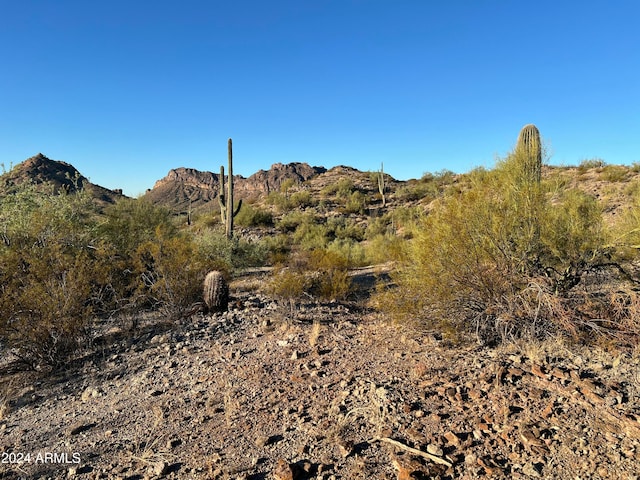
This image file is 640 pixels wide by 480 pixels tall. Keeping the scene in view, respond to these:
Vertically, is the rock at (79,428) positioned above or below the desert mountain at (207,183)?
below

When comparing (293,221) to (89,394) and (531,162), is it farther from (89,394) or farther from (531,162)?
(89,394)

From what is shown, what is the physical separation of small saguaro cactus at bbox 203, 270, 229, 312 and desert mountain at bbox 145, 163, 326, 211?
52.1m

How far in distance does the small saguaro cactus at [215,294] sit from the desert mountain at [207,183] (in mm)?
52136

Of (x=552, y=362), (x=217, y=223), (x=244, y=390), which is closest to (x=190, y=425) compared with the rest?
(x=244, y=390)

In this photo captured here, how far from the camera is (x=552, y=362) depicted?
4289 mm

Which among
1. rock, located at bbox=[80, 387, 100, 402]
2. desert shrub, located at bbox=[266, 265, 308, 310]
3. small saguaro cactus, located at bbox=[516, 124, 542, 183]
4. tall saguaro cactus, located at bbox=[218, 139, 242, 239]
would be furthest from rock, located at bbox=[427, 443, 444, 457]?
tall saguaro cactus, located at bbox=[218, 139, 242, 239]

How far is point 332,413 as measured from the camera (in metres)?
3.73

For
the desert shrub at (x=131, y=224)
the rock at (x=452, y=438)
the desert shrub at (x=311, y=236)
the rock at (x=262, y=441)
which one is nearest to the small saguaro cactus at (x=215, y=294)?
the desert shrub at (x=131, y=224)

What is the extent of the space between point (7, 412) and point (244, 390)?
286 cm

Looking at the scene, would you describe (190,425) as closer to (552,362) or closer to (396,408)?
(396,408)

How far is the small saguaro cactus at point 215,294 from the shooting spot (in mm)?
7645

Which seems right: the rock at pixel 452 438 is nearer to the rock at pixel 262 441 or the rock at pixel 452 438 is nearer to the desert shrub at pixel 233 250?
the rock at pixel 262 441

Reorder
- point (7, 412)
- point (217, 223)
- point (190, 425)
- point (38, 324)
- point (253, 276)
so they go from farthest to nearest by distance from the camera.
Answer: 1. point (217, 223)
2. point (253, 276)
3. point (38, 324)
4. point (7, 412)
5. point (190, 425)

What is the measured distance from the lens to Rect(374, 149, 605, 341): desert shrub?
4766 mm
